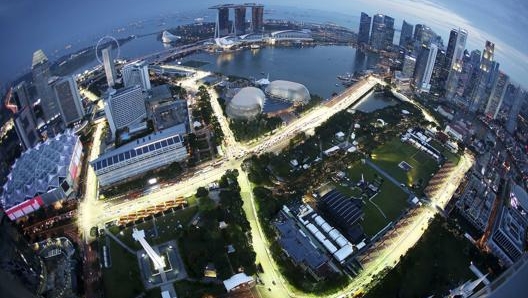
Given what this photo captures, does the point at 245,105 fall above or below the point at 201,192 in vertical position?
above

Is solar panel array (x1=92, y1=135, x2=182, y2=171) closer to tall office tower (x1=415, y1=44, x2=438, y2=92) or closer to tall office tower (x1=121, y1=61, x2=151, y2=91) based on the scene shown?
tall office tower (x1=121, y1=61, x2=151, y2=91)

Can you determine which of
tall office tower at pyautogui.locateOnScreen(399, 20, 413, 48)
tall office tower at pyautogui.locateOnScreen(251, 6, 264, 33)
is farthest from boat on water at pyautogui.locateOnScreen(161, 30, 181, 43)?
tall office tower at pyautogui.locateOnScreen(399, 20, 413, 48)

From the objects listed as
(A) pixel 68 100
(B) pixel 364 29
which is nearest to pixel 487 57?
(B) pixel 364 29

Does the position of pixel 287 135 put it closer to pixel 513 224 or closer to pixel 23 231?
pixel 513 224

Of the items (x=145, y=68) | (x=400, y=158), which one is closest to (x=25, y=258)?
(x=145, y=68)

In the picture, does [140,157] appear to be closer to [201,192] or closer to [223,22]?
[201,192]

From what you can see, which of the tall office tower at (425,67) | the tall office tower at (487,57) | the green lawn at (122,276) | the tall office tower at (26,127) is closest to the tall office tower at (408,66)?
the tall office tower at (425,67)
